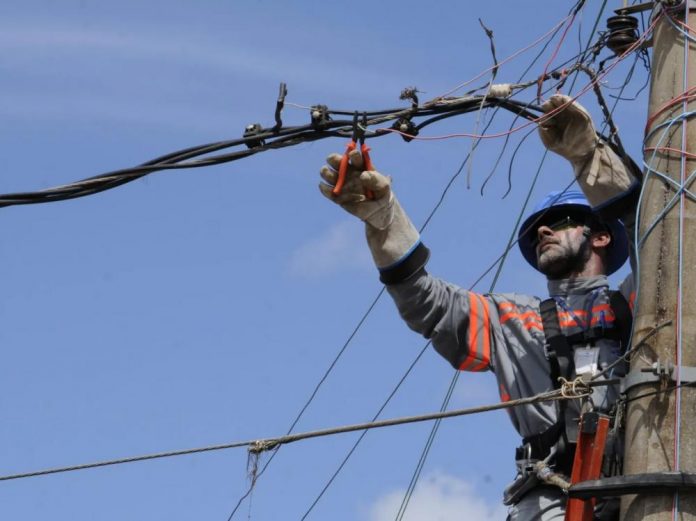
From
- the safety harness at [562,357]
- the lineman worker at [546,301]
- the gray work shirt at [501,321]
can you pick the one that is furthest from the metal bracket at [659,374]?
the gray work shirt at [501,321]

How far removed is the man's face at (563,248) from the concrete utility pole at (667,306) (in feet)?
3.70

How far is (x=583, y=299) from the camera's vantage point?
6828 millimetres

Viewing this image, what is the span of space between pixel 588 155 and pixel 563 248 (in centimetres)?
71

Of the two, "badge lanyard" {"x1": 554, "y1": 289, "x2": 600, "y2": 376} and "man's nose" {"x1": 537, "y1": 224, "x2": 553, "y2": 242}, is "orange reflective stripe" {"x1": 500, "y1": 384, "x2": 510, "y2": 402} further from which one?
"man's nose" {"x1": 537, "y1": 224, "x2": 553, "y2": 242}

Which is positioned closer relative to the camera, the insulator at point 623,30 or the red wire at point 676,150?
the red wire at point 676,150

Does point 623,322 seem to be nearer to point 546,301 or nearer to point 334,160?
point 546,301

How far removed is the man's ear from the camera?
7133 mm

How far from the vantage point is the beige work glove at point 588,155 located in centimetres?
648

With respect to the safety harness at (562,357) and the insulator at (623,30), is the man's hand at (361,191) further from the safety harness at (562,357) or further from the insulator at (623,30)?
the insulator at (623,30)

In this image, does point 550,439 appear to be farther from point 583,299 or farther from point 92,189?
point 92,189

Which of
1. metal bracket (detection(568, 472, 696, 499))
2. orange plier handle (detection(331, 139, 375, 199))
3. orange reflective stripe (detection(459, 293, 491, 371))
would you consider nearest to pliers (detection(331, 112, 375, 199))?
orange plier handle (detection(331, 139, 375, 199))

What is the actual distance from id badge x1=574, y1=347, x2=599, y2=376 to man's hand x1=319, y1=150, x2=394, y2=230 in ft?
3.56

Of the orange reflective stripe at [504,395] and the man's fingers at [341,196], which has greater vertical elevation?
the man's fingers at [341,196]

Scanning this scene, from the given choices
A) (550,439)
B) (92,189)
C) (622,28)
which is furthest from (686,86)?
(92,189)
